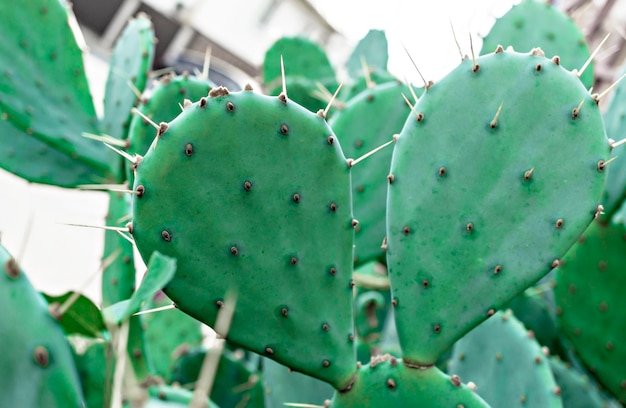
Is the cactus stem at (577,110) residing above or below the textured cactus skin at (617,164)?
below

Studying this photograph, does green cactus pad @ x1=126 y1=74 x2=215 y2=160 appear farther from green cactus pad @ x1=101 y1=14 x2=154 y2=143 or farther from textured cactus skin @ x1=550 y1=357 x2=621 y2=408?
textured cactus skin @ x1=550 y1=357 x2=621 y2=408

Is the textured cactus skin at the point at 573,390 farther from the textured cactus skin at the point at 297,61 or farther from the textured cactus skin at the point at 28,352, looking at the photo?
the textured cactus skin at the point at 297,61

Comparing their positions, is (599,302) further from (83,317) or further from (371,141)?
(83,317)

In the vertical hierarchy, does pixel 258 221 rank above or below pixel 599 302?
below

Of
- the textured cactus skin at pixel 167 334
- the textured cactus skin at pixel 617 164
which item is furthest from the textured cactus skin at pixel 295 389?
the textured cactus skin at pixel 167 334

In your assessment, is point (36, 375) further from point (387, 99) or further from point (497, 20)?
point (497, 20)

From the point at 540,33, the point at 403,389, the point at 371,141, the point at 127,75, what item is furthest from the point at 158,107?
the point at 540,33

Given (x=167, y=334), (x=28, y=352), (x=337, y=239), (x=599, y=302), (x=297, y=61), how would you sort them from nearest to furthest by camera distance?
(x=28, y=352) → (x=337, y=239) → (x=599, y=302) → (x=167, y=334) → (x=297, y=61)
